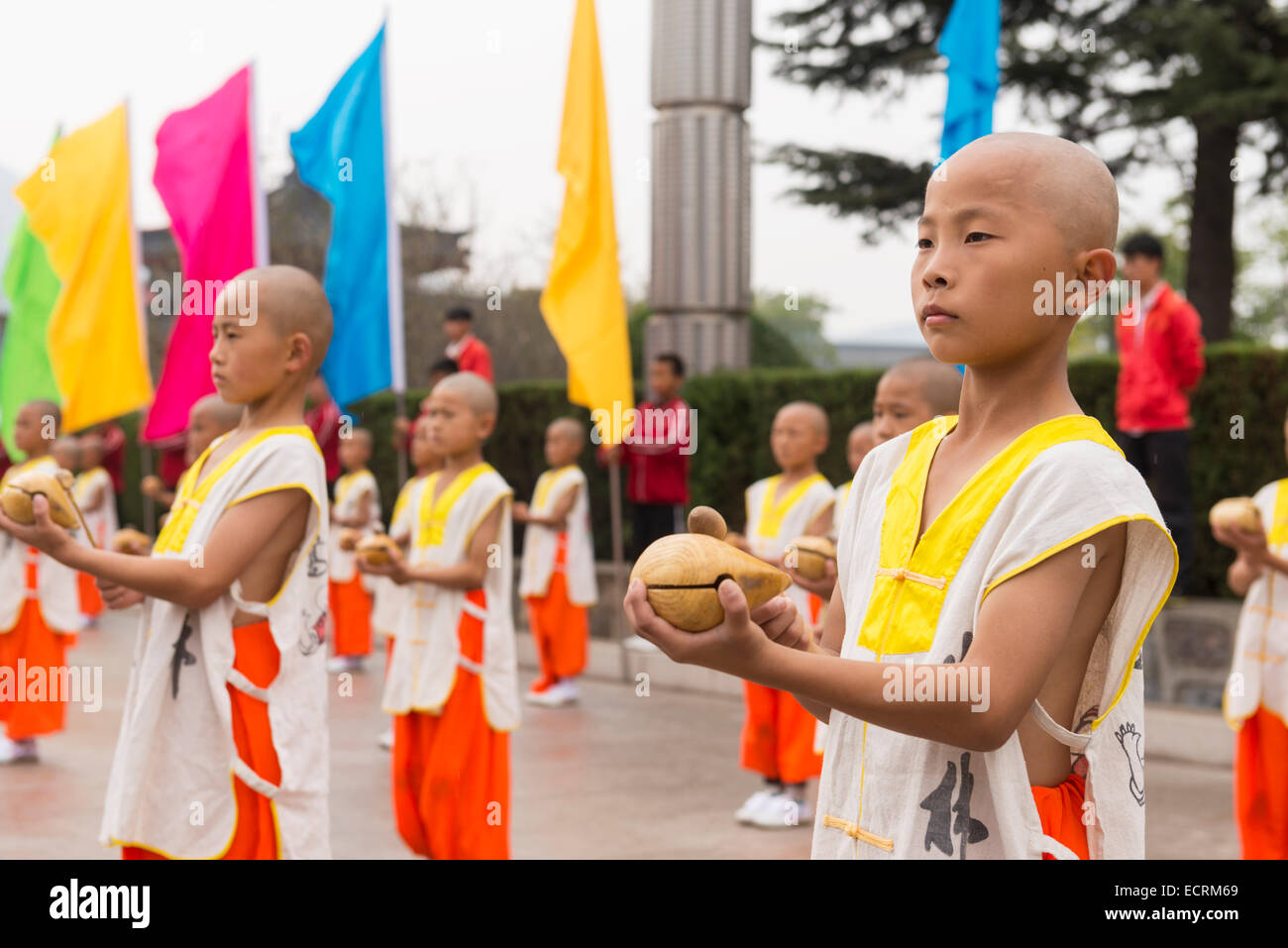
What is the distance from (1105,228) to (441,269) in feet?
74.1

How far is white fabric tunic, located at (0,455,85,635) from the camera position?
7.43 meters

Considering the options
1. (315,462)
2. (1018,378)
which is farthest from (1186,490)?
(1018,378)

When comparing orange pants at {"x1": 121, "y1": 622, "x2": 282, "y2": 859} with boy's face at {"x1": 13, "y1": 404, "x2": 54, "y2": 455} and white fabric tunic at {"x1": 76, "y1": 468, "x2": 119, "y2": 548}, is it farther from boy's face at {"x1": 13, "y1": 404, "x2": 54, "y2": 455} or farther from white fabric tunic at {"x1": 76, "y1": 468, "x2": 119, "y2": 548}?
white fabric tunic at {"x1": 76, "y1": 468, "x2": 119, "y2": 548}

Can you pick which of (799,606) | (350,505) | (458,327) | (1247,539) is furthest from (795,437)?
(350,505)

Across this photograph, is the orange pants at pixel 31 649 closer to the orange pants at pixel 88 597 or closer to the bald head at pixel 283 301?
the bald head at pixel 283 301

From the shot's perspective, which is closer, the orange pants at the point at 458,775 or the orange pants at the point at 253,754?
the orange pants at the point at 253,754

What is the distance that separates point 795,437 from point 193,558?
3.75 m

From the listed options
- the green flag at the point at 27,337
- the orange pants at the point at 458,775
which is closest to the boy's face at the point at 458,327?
the green flag at the point at 27,337

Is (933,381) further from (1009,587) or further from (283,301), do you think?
(1009,587)

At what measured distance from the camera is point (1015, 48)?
1272 cm

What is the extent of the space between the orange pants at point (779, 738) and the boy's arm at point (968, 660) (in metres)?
4.61

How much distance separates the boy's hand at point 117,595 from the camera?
3.23 meters

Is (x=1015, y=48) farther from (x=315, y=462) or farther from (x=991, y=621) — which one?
(x=991, y=621)

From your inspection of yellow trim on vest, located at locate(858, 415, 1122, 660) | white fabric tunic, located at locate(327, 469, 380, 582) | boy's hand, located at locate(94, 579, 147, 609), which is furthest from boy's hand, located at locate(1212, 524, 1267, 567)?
white fabric tunic, located at locate(327, 469, 380, 582)
